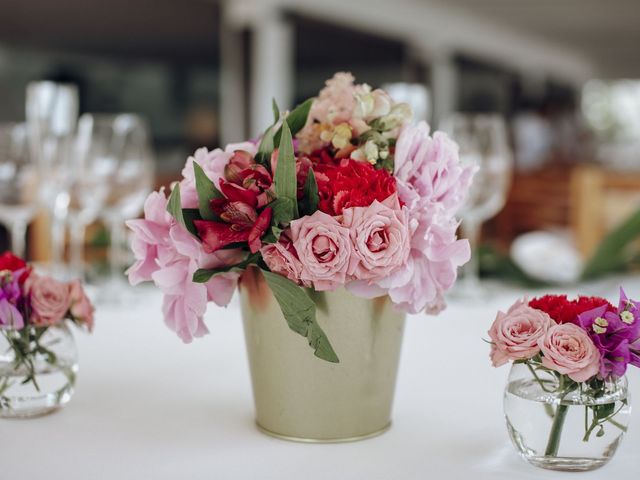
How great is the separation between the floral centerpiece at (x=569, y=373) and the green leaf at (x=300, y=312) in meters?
0.11

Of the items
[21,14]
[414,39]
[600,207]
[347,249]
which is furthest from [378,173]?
[414,39]

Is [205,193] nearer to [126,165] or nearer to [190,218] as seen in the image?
[190,218]

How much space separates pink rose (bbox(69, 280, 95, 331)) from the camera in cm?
67

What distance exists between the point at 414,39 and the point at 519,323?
25.9ft

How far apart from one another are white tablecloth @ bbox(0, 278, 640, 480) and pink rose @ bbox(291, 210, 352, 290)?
0.45 ft

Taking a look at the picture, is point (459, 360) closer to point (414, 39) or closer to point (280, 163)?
point (280, 163)

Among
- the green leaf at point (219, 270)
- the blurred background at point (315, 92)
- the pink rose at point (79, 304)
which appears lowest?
the pink rose at point (79, 304)

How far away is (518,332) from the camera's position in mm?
546

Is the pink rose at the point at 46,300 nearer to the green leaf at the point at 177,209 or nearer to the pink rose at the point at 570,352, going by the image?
the green leaf at the point at 177,209

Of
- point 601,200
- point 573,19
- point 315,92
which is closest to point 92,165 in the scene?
point 601,200

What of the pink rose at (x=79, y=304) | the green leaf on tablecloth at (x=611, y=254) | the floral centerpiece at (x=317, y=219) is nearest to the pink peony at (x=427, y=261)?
the floral centerpiece at (x=317, y=219)

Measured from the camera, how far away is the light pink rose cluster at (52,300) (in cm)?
65

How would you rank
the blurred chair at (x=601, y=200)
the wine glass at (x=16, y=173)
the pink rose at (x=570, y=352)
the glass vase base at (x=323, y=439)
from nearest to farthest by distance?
the pink rose at (x=570, y=352) < the glass vase base at (x=323, y=439) < the wine glass at (x=16, y=173) < the blurred chair at (x=601, y=200)

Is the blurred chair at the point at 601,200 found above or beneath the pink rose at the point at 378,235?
above
